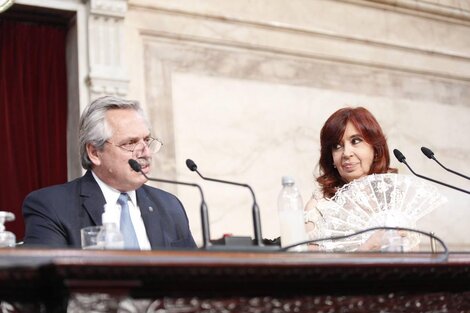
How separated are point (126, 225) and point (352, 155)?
127 cm

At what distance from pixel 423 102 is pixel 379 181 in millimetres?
3465

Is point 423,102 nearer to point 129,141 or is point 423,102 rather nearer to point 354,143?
point 354,143

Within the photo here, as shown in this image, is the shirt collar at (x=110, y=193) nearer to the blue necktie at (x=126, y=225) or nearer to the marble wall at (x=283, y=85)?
the blue necktie at (x=126, y=225)

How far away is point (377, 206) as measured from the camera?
436 cm

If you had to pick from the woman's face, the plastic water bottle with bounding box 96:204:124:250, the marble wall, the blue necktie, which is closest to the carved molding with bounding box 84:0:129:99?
the marble wall

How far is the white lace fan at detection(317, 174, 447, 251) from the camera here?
4.30 m

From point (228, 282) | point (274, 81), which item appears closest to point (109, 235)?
point (228, 282)

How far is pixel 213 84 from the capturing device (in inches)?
265

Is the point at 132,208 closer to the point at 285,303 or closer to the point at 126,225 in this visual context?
the point at 126,225

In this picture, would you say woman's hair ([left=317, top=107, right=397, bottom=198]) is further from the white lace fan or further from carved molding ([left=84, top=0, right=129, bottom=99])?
carved molding ([left=84, top=0, right=129, bottom=99])

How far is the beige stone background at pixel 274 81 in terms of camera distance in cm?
645

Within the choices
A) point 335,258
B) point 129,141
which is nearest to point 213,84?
point 129,141

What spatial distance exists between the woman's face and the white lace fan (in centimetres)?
32

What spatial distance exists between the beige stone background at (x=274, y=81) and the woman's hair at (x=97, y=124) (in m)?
1.83
